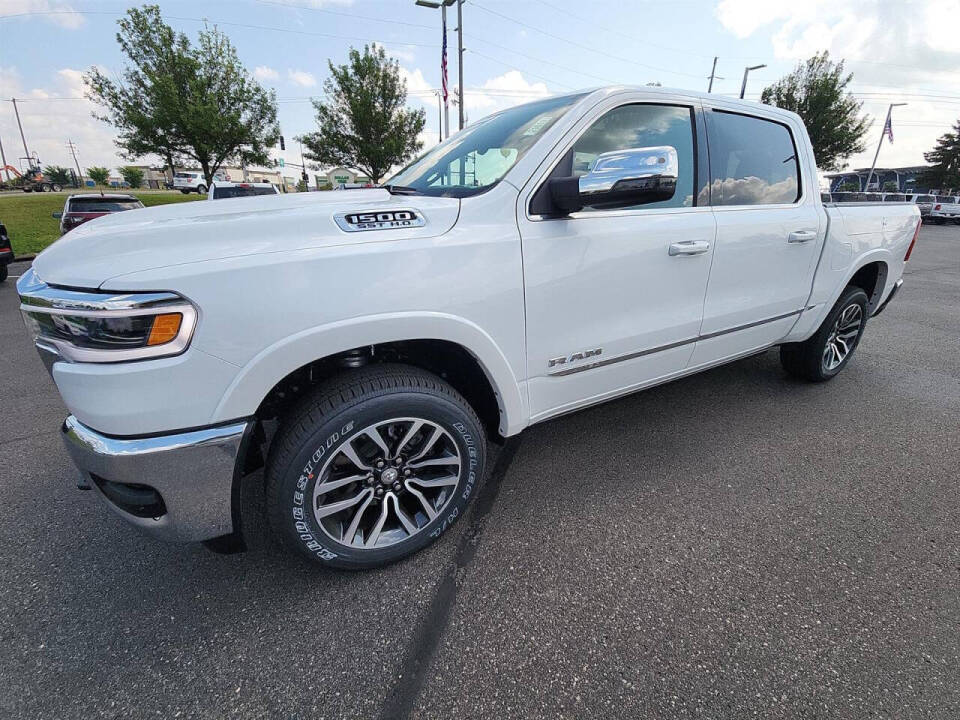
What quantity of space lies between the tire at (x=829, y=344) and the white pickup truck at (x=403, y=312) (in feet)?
3.33

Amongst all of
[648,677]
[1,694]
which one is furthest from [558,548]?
[1,694]

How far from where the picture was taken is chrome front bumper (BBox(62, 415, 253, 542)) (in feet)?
4.68

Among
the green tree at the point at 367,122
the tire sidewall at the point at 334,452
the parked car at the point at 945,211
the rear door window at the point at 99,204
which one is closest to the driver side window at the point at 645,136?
the tire sidewall at the point at 334,452

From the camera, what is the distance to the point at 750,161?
2.79m

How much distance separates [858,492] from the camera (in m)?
2.46

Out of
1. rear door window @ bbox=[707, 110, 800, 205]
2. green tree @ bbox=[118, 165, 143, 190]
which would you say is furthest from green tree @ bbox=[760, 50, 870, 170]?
green tree @ bbox=[118, 165, 143, 190]

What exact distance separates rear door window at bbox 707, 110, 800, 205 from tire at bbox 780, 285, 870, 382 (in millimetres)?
1063

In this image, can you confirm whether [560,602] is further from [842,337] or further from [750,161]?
[842,337]

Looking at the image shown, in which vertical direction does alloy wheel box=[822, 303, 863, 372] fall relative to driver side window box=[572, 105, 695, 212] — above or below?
below

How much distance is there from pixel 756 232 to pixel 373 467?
7.76 feet

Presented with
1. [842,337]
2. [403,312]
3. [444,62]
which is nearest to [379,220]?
[403,312]

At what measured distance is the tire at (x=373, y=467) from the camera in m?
1.67

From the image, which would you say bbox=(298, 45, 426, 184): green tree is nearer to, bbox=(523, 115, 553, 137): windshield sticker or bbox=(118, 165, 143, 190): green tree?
bbox=(523, 115, 553, 137): windshield sticker

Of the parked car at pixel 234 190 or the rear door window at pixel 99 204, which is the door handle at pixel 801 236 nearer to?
the parked car at pixel 234 190
